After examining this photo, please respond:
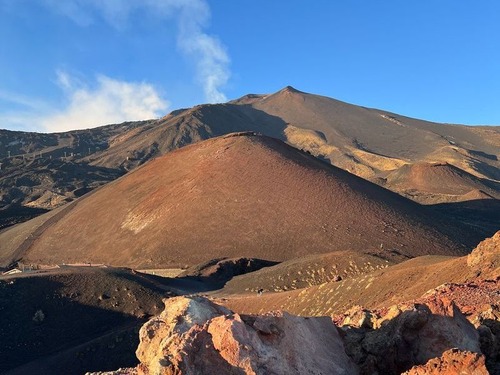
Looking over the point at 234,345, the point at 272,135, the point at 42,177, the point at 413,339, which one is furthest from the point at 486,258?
the point at 272,135

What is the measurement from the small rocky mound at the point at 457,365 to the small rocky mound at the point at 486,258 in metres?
10.5

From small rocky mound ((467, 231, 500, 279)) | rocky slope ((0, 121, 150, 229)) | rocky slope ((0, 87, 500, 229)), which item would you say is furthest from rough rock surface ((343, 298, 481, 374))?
rocky slope ((0, 87, 500, 229))

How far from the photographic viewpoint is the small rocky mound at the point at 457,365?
221 inches

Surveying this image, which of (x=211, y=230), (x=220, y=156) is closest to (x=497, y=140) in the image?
(x=220, y=156)

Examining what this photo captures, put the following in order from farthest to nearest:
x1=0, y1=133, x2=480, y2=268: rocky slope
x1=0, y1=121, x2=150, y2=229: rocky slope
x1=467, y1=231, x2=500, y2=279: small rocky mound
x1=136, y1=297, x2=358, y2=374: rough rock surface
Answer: x1=0, y1=121, x2=150, y2=229: rocky slope, x1=0, y1=133, x2=480, y2=268: rocky slope, x1=467, y1=231, x2=500, y2=279: small rocky mound, x1=136, y1=297, x2=358, y2=374: rough rock surface

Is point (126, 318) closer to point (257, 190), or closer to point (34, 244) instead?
point (257, 190)

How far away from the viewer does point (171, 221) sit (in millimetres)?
52125

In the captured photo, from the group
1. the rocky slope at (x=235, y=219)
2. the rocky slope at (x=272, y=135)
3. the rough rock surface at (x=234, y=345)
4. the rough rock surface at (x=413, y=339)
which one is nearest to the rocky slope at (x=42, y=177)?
the rocky slope at (x=272, y=135)

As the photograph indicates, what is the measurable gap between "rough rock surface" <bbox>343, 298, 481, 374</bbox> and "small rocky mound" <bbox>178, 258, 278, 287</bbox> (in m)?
31.8

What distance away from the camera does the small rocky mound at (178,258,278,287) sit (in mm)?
39641

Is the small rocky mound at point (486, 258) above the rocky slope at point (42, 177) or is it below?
below

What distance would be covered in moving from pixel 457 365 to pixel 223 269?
3572 cm

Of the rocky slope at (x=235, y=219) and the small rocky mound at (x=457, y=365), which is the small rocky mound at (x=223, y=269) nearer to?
the rocky slope at (x=235, y=219)

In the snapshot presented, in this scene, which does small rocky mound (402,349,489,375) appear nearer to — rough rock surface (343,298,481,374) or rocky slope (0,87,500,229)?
rough rock surface (343,298,481,374)
